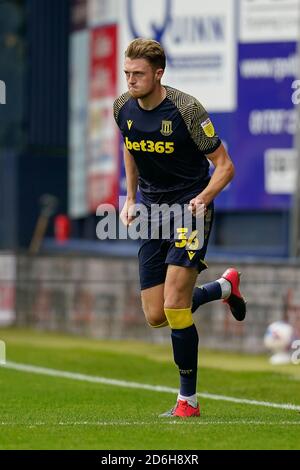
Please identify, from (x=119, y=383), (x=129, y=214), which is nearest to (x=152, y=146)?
(x=129, y=214)

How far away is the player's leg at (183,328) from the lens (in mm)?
9141

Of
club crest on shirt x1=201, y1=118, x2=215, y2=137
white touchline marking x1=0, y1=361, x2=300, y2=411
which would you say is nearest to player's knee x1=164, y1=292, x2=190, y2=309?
club crest on shirt x1=201, y1=118, x2=215, y2=137

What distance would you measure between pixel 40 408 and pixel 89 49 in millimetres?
16400

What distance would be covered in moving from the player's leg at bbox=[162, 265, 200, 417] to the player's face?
1.14 meters

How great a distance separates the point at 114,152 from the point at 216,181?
51.9 ft

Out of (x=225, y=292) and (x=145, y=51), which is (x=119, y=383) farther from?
(x=145, y=51)

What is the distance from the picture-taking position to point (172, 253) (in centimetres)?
923

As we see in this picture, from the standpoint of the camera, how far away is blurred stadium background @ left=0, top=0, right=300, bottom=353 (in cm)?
1967

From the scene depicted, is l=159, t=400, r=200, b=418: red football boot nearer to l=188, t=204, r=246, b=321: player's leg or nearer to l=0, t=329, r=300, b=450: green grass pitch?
l=0, t=329, r=300, b=450: green grass pitch

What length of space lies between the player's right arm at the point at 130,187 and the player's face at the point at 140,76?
56 cm

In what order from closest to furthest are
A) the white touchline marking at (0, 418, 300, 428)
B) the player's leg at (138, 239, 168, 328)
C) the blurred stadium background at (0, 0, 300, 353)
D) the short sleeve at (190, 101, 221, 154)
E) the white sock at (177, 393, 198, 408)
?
the white touchline marking at (0, 418, 300, 428) < the short sleeve at (190, 101, 221, 154) < the white sock at (177, 393, 198, 408) < the player's leg at (138, 239, 168, 328) < the blurred stadium background at (0, 0, 300, 353)

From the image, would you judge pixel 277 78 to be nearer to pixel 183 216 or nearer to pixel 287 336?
pixel 287 336

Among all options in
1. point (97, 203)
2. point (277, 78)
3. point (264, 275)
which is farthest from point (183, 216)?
point (97, 203)

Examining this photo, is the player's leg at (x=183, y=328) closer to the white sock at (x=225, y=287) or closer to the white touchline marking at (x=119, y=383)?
the white sock at (x=225, y=287)
